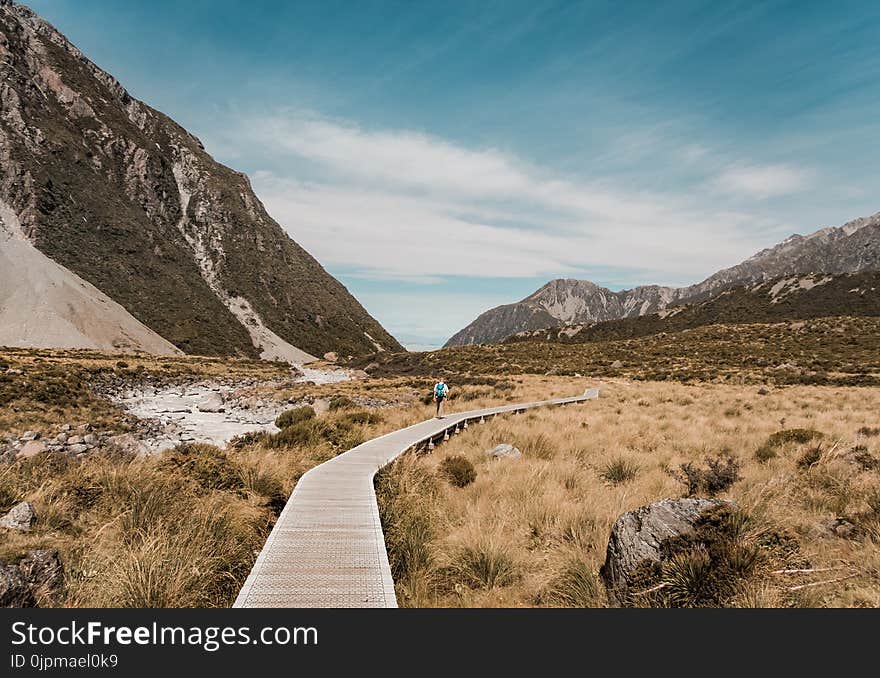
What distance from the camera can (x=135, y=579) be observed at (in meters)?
4.16

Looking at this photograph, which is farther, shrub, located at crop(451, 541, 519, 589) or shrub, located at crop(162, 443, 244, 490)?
shrub, located at crop(162, 443, 244, 490)

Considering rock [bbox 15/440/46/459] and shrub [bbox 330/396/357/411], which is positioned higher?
rock [bbox 15/440/46/459]

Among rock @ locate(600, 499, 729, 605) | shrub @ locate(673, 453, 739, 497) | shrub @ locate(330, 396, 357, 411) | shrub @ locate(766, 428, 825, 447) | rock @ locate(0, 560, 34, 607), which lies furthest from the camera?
shrub @ locate(330, 396, 357, 411)

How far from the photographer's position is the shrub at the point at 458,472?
10.4m

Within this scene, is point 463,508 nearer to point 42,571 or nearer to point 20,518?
point 42,571

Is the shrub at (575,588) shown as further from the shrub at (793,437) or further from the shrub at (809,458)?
the shrub at (793,437)

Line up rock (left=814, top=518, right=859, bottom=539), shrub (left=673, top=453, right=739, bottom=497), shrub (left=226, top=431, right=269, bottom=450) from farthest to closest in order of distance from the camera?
shrub (left=226, top=431, right=269, bottom=450) < shrub (left=673, top=453, right=739, bottom=497) < rock (left=814, top=518, right=859, bottom=539)

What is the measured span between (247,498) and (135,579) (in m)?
3.82

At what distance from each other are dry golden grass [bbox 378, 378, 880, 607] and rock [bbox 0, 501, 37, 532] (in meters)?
4.42

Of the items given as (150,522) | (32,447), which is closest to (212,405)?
(32,447)

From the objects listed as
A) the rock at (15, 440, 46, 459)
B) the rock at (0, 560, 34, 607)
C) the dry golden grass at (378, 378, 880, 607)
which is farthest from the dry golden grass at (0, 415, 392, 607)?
the rock at (15, 440, 46, 459)

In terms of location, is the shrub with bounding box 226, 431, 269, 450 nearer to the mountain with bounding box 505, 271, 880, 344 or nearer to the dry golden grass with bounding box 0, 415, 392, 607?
the dry golden grass with bounding box 0, 415, 392, 607

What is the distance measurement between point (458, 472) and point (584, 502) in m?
3.45

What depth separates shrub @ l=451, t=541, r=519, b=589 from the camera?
5.41 m
